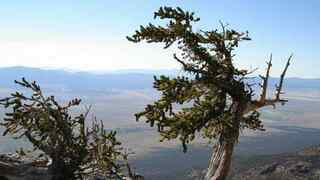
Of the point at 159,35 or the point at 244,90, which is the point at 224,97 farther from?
the point at 159,35

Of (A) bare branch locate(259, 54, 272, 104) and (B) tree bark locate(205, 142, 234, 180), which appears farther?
(B) tree bark locate(205, 142, 234, 180)

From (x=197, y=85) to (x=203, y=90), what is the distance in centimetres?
45

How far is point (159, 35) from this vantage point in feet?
74.6

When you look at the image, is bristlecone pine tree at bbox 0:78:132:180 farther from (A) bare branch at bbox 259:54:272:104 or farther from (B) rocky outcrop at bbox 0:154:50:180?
(A) bare branch at bbox 259:54:272:104

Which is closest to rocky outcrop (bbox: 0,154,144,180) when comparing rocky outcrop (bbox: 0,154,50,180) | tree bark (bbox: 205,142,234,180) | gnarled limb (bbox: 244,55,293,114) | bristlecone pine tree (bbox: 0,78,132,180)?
rocky outcrop (bbox: 0,154,50,180)

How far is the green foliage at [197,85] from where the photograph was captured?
2205cm

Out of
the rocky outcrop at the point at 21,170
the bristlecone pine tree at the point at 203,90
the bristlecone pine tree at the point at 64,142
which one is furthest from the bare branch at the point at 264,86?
the rocky outcrop at the point at 21,170

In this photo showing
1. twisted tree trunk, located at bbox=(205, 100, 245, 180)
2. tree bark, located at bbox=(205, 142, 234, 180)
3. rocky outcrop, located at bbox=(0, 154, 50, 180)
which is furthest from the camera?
tree bark, located at bbox=(205, 142, 234, 180)

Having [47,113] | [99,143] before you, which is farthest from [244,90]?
[47,113]

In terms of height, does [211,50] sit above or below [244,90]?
above

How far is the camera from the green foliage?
72.3 ft

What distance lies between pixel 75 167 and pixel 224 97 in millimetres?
6988

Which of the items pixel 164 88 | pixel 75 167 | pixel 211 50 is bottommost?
pixel 75 167

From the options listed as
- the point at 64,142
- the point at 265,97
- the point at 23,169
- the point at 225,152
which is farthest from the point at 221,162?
the point at 23,169
